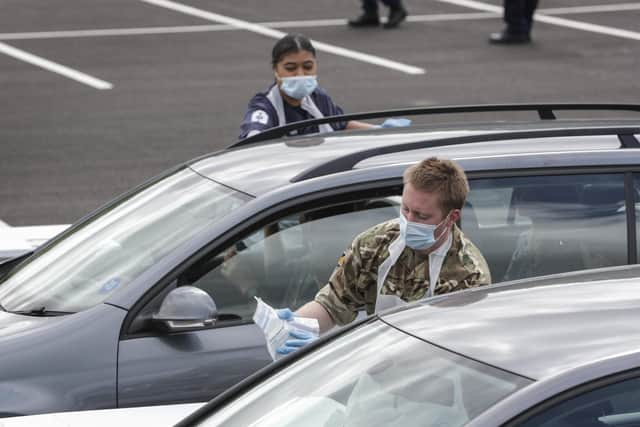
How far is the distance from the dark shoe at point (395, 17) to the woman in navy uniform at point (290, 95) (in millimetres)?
12213

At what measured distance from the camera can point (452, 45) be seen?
18.6 meters

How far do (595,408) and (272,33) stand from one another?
16815 mm

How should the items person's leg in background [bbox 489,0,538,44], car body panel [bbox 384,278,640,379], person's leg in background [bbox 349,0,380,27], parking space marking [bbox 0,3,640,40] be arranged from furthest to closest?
1. person's leg in background [bbox 349,0,380,27]
2. parking space marking [bbox 0,3,640,40]
3. person's leg in background [bbox 489,0,538,44]
4. car body panel [bbox 384,278,640,379]

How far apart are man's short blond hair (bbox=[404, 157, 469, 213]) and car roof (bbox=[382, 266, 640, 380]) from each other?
90 centimetres

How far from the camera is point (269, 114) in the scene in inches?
294

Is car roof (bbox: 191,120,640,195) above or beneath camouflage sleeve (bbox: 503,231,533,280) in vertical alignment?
above

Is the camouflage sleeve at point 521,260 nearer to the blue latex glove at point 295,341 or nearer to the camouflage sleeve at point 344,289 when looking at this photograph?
the camouflage sleeve at point 344,289

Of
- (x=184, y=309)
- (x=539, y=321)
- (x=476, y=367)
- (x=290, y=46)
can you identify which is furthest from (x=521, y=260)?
(x=290, y=46)

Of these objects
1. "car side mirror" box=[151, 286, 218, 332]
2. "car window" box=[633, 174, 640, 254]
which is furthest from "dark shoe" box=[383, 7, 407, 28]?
"car side mirror" box=[151, 286, 218, 332]

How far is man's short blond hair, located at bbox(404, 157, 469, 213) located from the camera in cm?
478

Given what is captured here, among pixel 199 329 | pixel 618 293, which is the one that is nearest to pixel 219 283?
pixel 199 329

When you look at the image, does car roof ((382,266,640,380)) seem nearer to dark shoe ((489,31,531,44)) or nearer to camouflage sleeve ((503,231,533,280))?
camouflage sleeve ((503,231,533,280))

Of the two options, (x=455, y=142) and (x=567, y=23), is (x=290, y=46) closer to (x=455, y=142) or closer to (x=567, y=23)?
(x=455, y=142)

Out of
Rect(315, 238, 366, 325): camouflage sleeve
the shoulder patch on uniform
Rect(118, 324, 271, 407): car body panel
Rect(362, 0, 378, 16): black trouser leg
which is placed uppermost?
Rect(362, 0, 378, 16): black trouser leg
